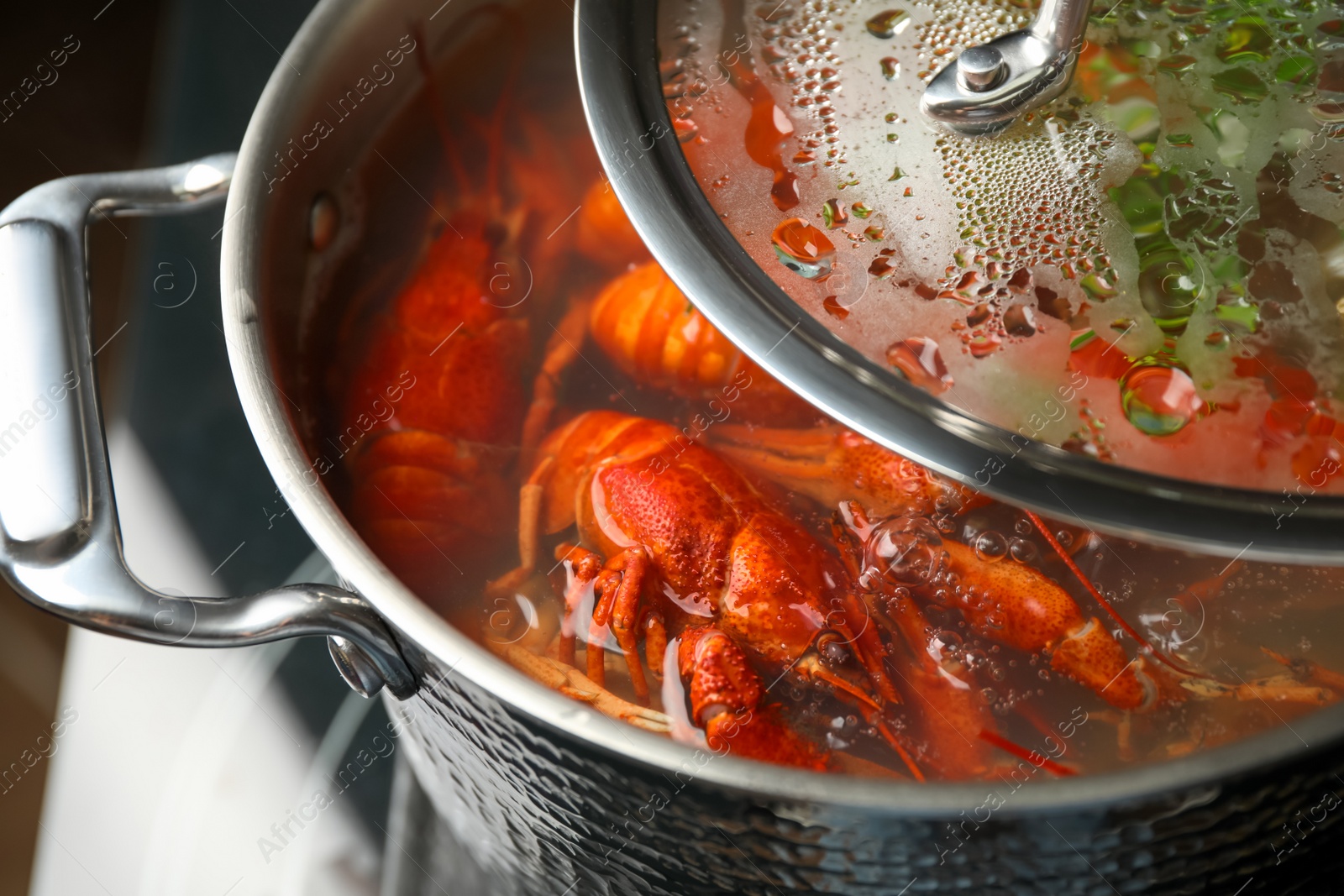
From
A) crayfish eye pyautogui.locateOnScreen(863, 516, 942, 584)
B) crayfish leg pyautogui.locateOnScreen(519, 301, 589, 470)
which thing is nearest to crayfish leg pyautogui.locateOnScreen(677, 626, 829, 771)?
crayfish eye pyautogui.locateOnScreen(863, 516, 942, 584)

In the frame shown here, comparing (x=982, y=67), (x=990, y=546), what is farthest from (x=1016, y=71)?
(x=990, y=546)

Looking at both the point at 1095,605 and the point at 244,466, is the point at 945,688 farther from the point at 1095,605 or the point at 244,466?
the point at 244,466

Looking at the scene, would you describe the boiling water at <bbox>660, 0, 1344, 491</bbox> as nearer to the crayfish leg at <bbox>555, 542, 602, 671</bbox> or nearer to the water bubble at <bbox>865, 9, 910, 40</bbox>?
the water bubble at <bbox>865, 9, 910, 40</bbox>

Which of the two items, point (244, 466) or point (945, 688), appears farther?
point (244, 466)

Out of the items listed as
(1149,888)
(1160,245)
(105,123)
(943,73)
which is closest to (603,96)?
(943,73)

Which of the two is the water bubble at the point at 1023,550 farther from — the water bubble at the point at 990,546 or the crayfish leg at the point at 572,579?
the crayfish leg at the point at 572,579

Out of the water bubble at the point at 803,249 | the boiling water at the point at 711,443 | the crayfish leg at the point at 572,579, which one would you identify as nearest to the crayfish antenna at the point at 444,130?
the boiling water at the point at 711,443
